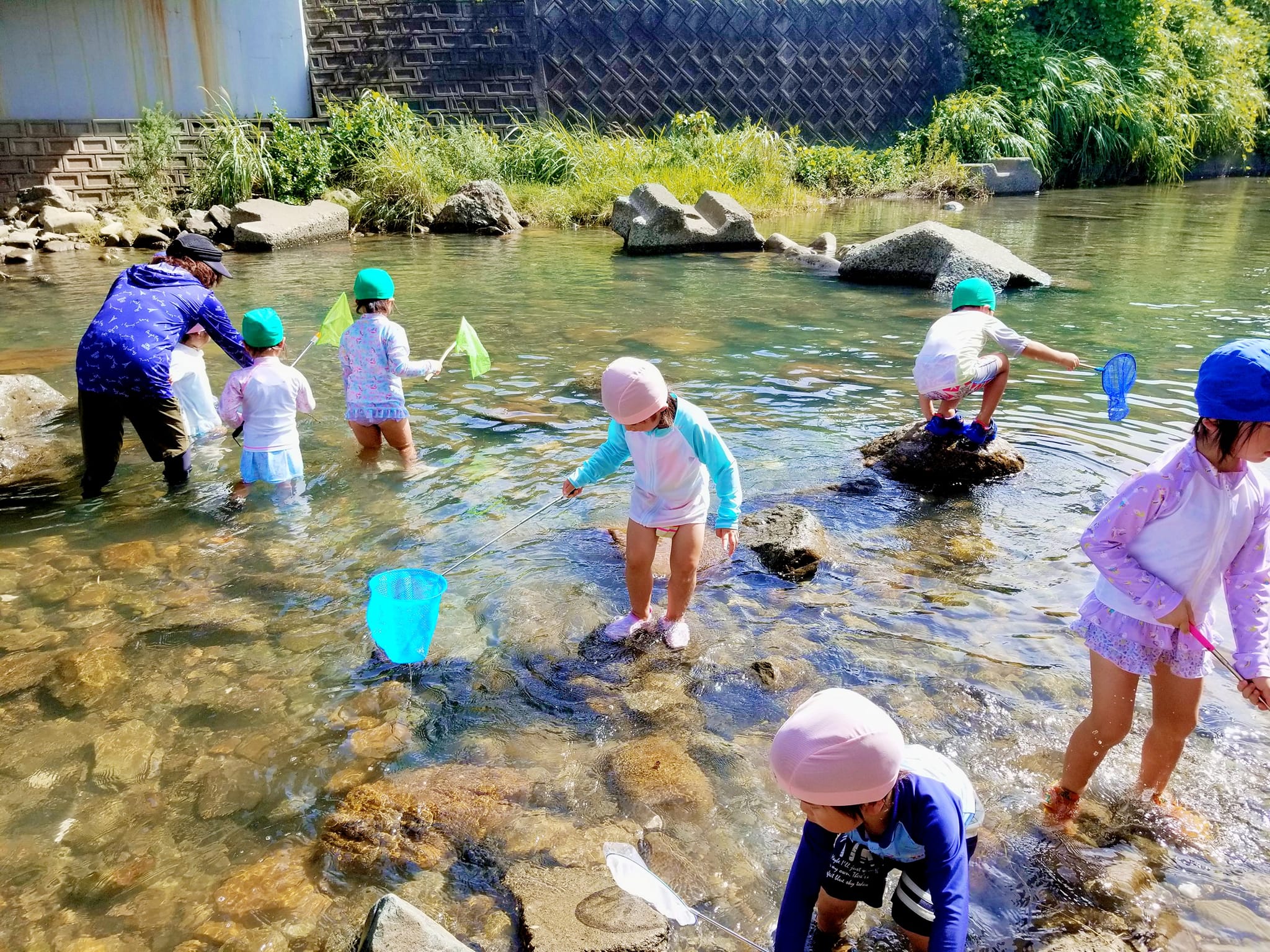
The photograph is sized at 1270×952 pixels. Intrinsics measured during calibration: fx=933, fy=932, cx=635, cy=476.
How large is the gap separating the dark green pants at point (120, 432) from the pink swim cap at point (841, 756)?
435cm

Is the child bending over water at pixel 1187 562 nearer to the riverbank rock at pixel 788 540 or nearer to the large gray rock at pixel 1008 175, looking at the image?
the riverbank rock at pixel 788 540

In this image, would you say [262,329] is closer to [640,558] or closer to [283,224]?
[640,558]

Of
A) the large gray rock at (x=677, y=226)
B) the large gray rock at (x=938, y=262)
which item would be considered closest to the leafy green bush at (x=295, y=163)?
the large gray rock at (x=677, y=226)

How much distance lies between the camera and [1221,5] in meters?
25.8

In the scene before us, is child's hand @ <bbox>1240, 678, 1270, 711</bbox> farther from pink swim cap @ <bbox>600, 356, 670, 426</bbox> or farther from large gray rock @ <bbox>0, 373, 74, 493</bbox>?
large gray rock @ <bbox>0, 373, 74, 493</bbox>

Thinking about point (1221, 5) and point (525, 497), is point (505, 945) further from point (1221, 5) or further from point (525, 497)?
point (1221, 5)

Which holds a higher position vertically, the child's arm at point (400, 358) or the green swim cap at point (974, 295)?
the green swim cap at point (974, 295)

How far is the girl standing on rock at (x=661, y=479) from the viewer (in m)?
3.28

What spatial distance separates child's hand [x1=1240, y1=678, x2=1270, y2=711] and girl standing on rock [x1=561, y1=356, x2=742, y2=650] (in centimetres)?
164

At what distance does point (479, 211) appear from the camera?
1477cm

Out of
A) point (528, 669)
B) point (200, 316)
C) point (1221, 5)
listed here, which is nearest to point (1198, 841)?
point (528, 669)

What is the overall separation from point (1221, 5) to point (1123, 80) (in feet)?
21.7

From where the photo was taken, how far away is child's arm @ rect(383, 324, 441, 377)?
533 cm

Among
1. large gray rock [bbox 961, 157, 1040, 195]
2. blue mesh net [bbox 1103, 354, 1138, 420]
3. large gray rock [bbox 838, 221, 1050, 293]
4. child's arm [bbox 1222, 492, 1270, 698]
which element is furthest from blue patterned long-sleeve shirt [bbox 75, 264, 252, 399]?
large gray rock [bbox 961, 157, 1040, 195]
